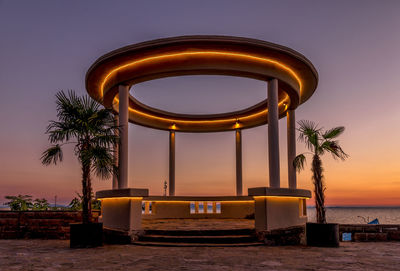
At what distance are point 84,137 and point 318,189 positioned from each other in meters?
7.10

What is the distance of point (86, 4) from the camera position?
40.9 feet

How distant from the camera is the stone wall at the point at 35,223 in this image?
1186 centimetres

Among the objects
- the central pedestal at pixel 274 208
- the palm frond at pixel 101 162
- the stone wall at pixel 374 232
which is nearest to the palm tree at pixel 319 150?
the central pedestal at pixel 274 208

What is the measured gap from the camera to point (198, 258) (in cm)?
762

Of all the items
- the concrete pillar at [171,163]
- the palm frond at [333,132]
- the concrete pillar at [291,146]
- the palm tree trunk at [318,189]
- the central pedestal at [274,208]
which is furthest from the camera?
the concrete pillar at [171,163]

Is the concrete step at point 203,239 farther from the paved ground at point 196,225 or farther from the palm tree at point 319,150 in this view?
the palm tree at point 319,150

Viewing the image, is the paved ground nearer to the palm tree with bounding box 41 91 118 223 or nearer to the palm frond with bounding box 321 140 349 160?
the palm tree with bounding box 41 91 118 223

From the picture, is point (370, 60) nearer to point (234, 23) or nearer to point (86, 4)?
point (234, 23)

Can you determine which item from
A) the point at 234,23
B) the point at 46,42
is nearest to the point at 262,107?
the point at 234,23

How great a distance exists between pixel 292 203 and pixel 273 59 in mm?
4913

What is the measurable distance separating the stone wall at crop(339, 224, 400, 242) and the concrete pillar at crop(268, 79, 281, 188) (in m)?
3.08

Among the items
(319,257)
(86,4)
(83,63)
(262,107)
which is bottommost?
(319,257)

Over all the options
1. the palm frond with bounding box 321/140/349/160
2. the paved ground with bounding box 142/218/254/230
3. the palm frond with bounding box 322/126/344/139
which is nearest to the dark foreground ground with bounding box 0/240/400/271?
the paved ground with bounding box 142/218/254/230

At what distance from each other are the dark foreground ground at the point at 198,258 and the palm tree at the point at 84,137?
1.80 metres
